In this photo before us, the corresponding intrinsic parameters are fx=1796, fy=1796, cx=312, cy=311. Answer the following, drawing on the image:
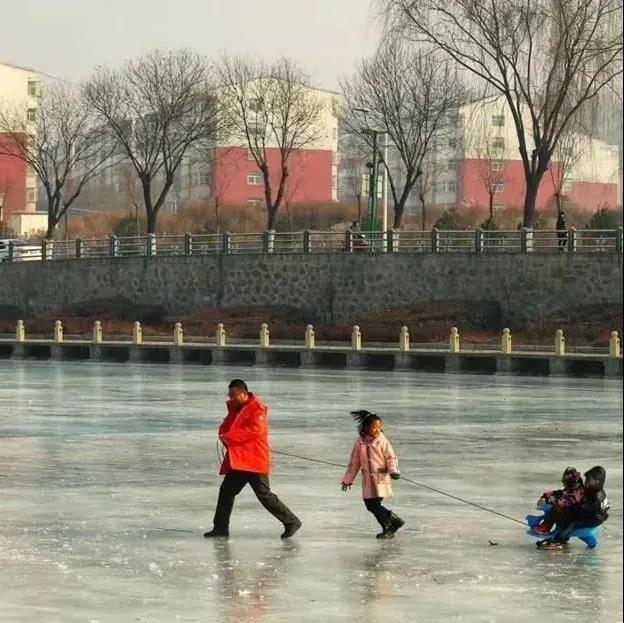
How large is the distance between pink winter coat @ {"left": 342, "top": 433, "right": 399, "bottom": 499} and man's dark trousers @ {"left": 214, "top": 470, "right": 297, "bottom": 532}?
0.62 meters

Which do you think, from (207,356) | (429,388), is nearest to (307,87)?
(207,356)

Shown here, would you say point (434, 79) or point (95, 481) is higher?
point (434, 79)

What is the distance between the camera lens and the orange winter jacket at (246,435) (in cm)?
1353

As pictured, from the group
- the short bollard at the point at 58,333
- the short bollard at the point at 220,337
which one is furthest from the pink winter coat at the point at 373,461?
the short bollard at the point at 58,333

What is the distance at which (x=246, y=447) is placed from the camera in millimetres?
13625

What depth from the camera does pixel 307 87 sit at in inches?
2847

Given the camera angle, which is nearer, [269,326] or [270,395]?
[270,395]

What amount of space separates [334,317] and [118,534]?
3750cm

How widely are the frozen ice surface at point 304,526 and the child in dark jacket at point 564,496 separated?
23 cm

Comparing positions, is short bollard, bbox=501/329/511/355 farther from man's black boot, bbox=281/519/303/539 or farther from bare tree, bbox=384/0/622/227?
man's black boot, bbox=281/519/303/539

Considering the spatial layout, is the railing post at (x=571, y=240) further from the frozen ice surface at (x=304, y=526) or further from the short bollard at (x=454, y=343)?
the frozen ice surface at (x=304, y=526)

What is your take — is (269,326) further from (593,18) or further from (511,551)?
(511,551)

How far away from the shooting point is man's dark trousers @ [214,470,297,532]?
13.8m

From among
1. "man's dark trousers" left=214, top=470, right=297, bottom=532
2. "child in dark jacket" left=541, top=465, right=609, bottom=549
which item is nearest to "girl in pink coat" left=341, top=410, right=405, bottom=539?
"man's dark trousers" left=214, top=470, right=297, bottom=532
